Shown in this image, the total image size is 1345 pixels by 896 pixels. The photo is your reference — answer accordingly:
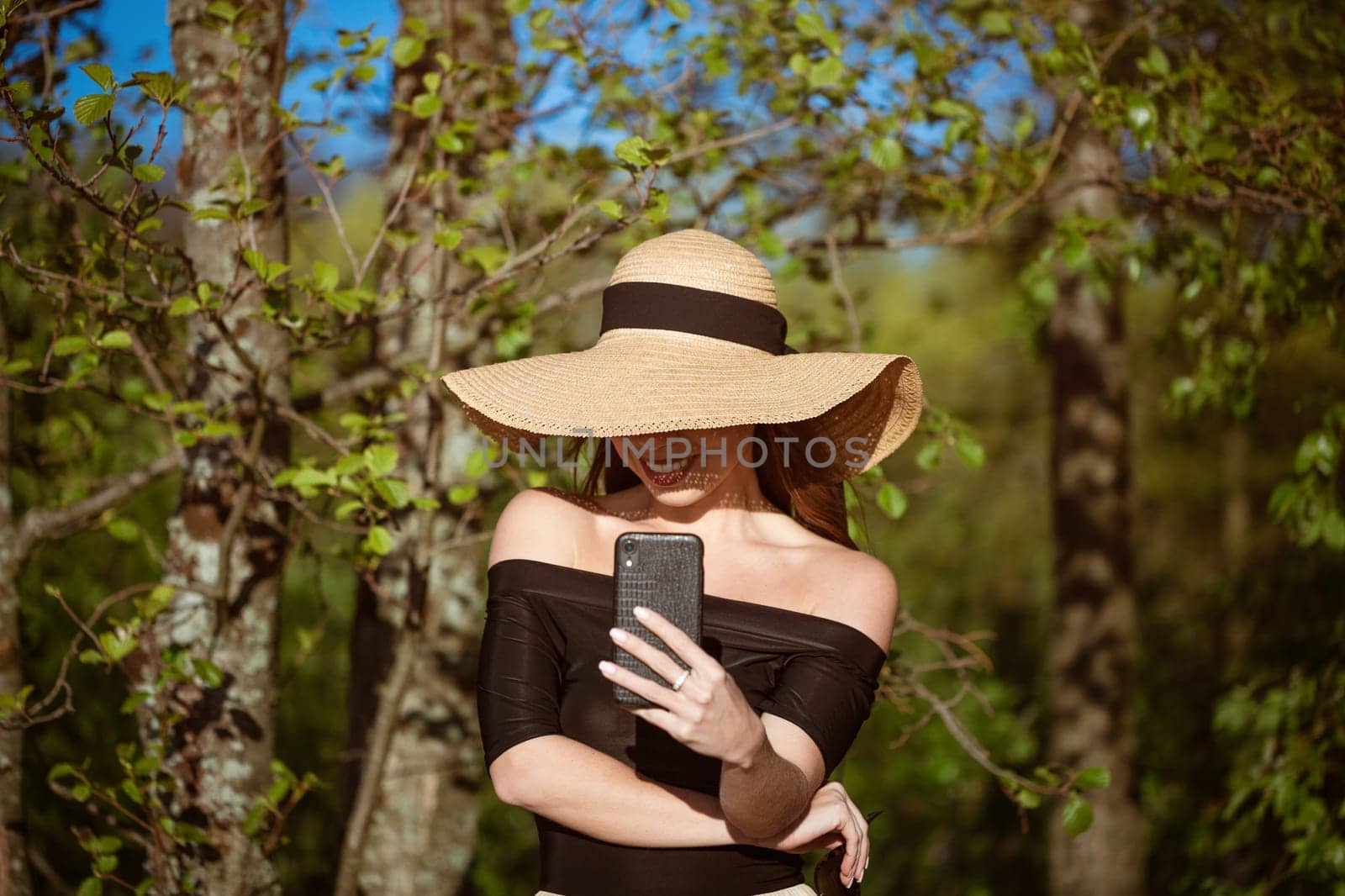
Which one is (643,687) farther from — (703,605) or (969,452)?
(969,452)

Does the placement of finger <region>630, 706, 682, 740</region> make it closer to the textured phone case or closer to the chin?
the textured phone case

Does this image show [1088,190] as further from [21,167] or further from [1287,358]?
[21,167]

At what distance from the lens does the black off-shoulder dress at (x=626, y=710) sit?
6.69 feet

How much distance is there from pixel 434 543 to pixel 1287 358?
330 centimetres

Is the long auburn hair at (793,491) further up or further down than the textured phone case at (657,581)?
further down

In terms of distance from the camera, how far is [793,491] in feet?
8.02

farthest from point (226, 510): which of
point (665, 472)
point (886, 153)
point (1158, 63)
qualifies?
point (1158, 63)

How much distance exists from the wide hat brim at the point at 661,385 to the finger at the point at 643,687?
1.76ft

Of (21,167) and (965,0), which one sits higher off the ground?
(965,0)

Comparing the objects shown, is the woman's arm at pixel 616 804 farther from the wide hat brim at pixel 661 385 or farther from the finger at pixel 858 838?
the wide hat brim at pixel 661 385

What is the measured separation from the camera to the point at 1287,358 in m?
4.40

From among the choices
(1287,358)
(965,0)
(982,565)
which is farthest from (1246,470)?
(965,0)

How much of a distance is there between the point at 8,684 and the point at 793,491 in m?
2.29

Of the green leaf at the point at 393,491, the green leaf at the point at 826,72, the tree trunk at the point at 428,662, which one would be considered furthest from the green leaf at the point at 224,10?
the green leaf at the point at 826,72
